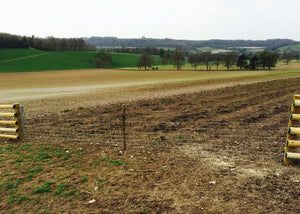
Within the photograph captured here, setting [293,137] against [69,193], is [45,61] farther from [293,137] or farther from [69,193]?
[293,137]

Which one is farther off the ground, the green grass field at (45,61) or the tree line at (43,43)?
the tree line at (43,43)

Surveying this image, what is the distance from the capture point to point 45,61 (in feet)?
311

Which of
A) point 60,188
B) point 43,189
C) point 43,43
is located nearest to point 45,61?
point 43,43

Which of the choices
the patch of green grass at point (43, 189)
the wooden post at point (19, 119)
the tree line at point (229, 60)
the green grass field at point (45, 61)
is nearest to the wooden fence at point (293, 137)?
the patch of green grass at point (43, 189)

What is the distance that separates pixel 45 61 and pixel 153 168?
328 feet

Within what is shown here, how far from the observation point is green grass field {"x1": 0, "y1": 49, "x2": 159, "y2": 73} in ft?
276

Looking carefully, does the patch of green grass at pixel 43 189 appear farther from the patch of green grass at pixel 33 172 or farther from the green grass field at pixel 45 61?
the green grass field at pixel 45 61

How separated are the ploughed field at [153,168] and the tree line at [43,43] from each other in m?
120

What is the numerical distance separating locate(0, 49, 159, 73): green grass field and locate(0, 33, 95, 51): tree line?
24.6ft

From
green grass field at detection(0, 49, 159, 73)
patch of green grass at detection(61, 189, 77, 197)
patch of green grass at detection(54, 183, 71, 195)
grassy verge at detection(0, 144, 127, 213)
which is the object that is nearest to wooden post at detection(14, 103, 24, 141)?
grassy verge at detection(0, 144, 127, 213)

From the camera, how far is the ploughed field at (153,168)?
5.07m

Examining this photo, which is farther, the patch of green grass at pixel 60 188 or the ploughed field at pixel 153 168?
the patch of green grass at pixel 60 188

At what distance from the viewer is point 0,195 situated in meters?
5.51

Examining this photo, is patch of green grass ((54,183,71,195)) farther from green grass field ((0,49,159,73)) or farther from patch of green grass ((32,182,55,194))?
green grass field ((0,49,159,73))
